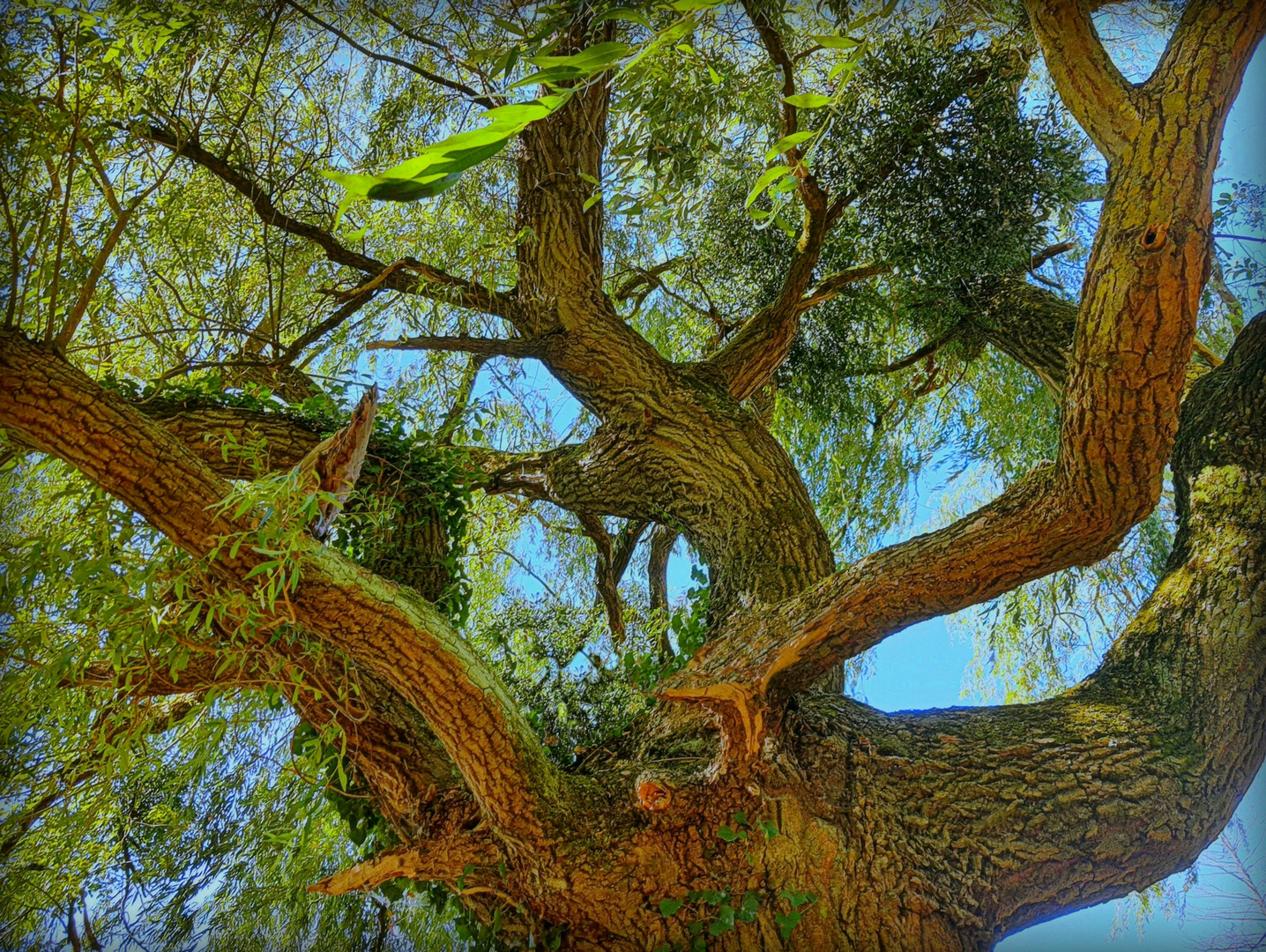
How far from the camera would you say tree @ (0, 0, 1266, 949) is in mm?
1843

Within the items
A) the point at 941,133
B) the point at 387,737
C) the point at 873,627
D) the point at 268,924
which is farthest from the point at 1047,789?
the point at 268,924

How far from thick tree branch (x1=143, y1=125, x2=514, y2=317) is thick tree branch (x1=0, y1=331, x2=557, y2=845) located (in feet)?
4.06

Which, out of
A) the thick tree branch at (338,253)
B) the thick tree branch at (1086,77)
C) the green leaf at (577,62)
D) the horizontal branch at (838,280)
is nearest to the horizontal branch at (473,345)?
the thick tree branch at (338,253)

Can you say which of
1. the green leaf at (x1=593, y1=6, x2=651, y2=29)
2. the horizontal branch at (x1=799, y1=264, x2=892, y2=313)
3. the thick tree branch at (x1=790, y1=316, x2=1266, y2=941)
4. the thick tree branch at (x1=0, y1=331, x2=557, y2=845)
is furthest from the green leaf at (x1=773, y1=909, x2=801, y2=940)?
the horizontal branch at (x1=799, y1=264, x2=892, y2=313)

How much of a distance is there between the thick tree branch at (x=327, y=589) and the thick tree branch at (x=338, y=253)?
4.06 feet

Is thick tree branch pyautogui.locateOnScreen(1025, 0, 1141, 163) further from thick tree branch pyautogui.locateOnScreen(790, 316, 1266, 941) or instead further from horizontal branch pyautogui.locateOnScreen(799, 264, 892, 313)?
horizontal branch pyautogui.locateOnScreen(799, 264, 892, 313)

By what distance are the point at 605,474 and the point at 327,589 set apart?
1.26 metres

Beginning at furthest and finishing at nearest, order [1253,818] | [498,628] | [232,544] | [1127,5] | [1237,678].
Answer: [498,628]
[1127,5]
[1253,818]
[1237,678]
[232,544]

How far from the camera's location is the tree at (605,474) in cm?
184

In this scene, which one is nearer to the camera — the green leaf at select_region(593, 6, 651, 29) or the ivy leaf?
the green leaf at select_region(593, 6, 651, 29)

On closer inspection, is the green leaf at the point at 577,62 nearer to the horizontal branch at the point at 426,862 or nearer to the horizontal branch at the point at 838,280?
the horizontal branch at the point at 426,862

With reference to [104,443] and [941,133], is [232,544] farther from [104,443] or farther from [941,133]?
[941,133]

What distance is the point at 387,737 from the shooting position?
2.39 m

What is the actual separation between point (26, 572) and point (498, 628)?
6.05ft
